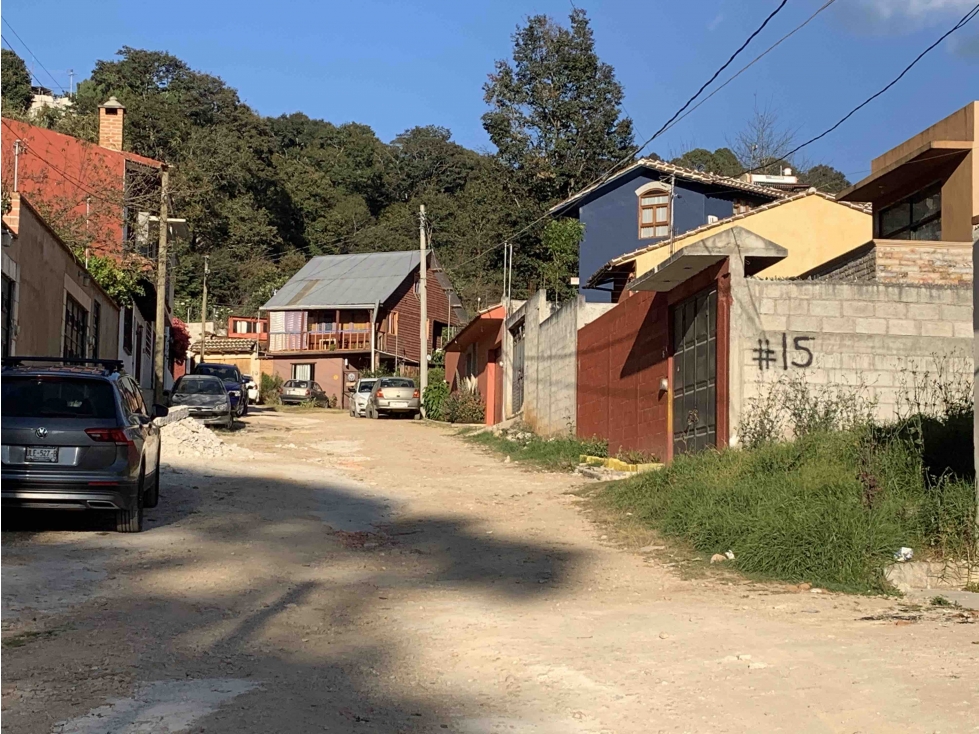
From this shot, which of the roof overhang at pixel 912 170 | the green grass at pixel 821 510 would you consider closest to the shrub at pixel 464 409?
the roof overhang at pixel 912 170

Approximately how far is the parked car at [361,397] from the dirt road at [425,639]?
89.8 ft

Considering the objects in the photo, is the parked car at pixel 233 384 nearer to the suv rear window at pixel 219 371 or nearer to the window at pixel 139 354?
the suv rear window at pixel 219 371

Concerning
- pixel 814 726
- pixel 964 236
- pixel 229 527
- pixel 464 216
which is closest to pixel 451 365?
pixel 464 216

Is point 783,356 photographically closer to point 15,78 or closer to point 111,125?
point 111,125

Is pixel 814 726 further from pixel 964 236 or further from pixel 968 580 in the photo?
pixel 964 236

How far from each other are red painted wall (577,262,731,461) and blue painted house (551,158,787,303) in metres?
18.2

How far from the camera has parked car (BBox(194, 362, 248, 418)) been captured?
34.7 meters

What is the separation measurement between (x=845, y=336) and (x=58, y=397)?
31.8 ft

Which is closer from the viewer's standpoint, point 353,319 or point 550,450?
point 550,450

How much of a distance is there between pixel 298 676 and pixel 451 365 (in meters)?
40.2

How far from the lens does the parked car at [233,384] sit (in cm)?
3473

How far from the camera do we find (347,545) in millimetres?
11586

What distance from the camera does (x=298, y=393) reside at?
170 feet

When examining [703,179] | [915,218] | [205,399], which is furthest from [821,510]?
[703,179]
